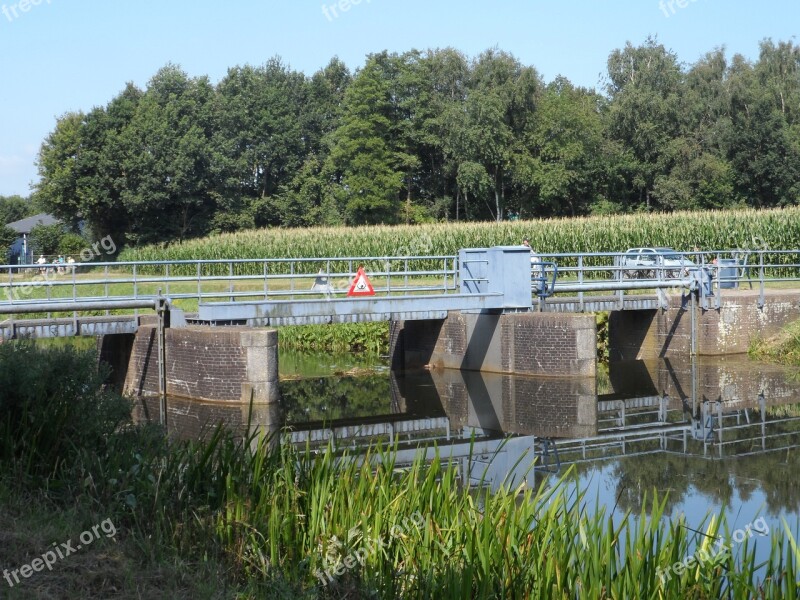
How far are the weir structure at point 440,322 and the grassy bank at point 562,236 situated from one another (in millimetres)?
13042

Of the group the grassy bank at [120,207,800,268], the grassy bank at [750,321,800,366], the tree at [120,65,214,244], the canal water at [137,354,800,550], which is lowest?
the canal water at [137,354,800,550]

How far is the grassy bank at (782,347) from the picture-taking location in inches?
975

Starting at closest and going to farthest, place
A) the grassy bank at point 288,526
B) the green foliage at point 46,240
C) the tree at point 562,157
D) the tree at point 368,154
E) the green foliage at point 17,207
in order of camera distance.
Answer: the grassy bank at point 288,526 < the tree at point 368,154 < the tree at point 562,157 < the green foliage at point 46,240 < the green foliage at point 17,207

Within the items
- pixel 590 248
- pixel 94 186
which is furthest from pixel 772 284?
pixel 94 186

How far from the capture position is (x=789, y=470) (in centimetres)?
1345

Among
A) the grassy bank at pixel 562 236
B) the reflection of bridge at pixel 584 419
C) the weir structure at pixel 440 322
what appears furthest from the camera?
the grassy bank at pixel 562 236

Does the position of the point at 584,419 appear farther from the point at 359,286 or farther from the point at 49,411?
the point at 49,411

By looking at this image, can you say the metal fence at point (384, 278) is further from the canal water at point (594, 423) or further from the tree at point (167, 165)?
the tree at point (167, 165)

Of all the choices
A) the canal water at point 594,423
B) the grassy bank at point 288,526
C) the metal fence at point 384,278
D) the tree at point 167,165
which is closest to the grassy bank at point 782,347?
the canal water at point 594,423

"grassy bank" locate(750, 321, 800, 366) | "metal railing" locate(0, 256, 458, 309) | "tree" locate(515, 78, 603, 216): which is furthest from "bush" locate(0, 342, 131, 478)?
"tree" locate(515, 78, 603, 216)

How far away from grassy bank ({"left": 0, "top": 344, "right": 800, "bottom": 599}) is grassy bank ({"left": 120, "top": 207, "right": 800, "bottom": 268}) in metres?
34.7

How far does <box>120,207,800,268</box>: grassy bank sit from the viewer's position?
4012 cm

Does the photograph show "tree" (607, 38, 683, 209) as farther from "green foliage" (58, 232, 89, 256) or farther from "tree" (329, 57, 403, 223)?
"green foliage" (58, 232, 89, 256)

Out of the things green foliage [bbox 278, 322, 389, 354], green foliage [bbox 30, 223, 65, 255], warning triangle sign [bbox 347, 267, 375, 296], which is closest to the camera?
warning triangle sign [bbox 347, 267, 375, 296]
